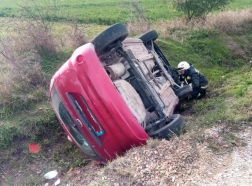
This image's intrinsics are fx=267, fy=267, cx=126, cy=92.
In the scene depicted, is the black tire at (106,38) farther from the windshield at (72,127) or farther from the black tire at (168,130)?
the black tire at (168,130)

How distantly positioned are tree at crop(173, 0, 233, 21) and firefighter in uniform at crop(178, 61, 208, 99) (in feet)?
18.5

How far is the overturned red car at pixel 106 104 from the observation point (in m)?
3.17

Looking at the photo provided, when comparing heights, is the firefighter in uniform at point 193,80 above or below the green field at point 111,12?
below

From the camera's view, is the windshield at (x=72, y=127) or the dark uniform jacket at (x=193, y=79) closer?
the windshield at (x=72, y=127)

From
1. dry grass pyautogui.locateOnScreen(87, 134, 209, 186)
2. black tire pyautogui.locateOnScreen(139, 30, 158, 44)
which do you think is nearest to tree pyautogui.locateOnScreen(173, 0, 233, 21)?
black tire pyautogui.locateOnScreen(139, 30, 158, 44)

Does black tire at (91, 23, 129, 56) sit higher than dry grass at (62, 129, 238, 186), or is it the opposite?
black tire at (91, 23, 129, 56)

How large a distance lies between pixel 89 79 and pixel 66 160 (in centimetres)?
185

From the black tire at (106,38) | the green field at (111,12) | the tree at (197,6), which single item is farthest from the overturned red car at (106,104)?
the tree at (197,6)

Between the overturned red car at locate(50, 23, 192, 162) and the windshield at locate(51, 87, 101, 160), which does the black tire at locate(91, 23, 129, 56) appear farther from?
the windshield at locate(51, 87, 101, 160)

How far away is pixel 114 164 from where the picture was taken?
10.0 ft

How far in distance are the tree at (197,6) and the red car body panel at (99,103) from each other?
881 centimetres

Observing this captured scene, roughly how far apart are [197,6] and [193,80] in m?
5.91

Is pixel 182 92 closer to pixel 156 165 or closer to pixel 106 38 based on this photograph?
pixel 106 38

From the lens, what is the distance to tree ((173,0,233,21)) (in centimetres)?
1095
